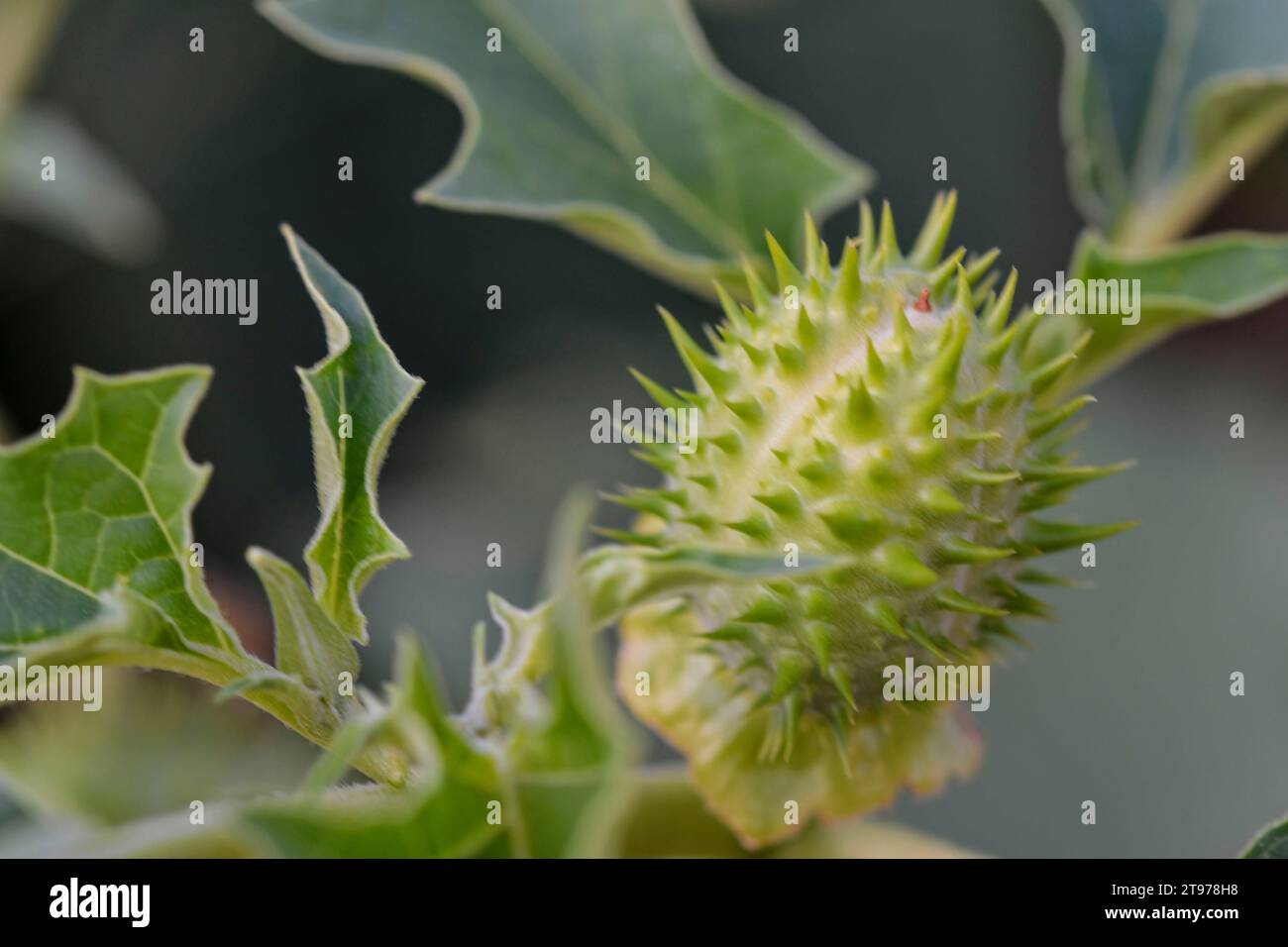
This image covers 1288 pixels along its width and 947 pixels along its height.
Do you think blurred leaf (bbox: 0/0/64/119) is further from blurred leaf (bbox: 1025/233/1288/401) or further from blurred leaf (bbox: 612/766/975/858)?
blurred leaf (bbox: 1025/233/1288/401)

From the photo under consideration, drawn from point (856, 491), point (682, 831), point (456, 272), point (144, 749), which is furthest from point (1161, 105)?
point (144, 749)

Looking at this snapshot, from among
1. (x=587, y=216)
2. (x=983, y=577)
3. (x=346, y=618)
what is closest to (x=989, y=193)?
(x=587, y=216)

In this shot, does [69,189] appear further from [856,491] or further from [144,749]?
[856,491]

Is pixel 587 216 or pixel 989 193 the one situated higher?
pixel 989 193

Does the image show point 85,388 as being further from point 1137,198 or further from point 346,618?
point 1137,198

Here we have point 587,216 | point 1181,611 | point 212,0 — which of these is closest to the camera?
point 587,216

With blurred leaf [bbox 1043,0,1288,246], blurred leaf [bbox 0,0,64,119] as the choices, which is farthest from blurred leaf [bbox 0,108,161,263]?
blurred leaf [bbox 1043,0,1288,246]
